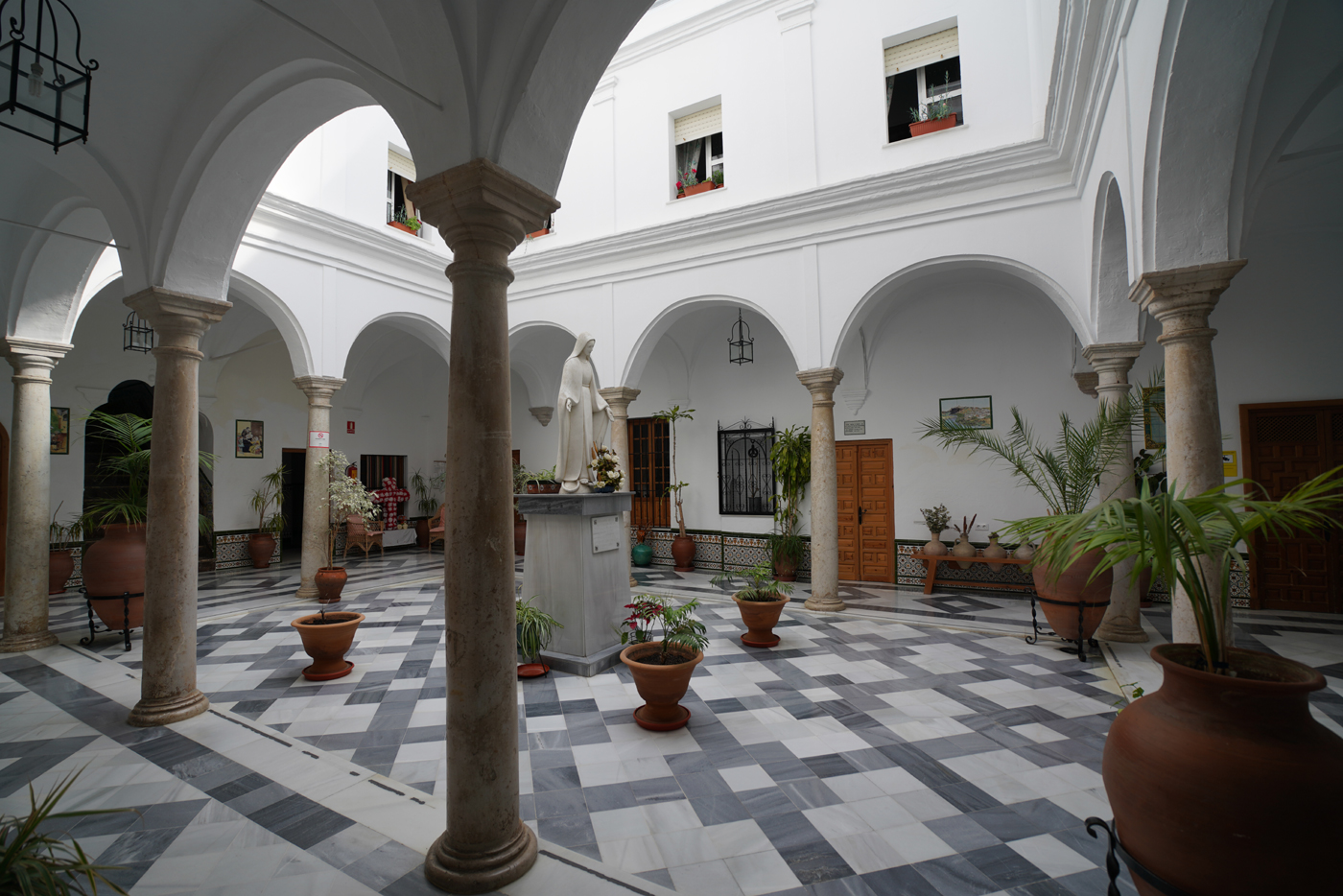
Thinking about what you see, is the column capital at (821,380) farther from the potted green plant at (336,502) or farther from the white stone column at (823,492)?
the potted green plant at (336,502)

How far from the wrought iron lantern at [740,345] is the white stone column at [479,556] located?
824cm

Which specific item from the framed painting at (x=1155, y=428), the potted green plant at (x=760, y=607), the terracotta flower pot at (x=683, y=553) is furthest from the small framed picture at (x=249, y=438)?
the framed painting at (x=1155, y=428)

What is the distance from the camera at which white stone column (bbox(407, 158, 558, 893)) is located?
8.39ft

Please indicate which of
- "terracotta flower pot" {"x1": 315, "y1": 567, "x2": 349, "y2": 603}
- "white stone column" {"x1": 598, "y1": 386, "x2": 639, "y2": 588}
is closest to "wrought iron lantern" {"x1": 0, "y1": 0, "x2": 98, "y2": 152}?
"terracotta flower pot" {"x1": 315, "y1": 567, "x2": 349, "y2": 603}

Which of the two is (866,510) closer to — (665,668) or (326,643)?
(665,668)

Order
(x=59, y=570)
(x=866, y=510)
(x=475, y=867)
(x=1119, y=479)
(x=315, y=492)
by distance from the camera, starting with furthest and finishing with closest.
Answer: (x=866, y=510) → (x=59, y=570) → (x=315, y=492) → (x=1119, y=479) → (x=475, y=867)

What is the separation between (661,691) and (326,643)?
3.00 meters

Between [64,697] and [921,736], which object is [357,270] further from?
[921,736]

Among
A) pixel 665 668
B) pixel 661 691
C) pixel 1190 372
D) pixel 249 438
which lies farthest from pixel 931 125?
pixel 249 438

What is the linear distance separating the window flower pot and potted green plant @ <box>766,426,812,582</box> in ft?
14.6

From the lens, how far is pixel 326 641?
5316mm

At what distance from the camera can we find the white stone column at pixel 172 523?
14.0ft

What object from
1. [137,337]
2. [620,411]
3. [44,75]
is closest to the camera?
[44,75]

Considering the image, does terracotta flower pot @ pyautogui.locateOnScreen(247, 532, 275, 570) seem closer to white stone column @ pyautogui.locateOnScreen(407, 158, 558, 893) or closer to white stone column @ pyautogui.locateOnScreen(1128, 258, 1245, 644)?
white stone column @ pyautogui.locateOnScreen(407, 158, 558, 893)
